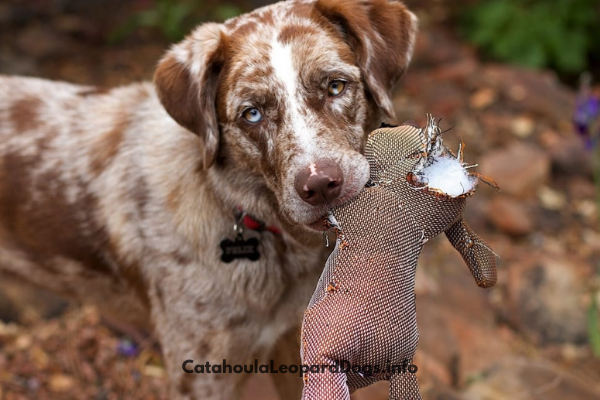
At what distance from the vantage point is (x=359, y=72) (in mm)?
2578

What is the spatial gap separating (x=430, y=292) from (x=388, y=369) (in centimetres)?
254

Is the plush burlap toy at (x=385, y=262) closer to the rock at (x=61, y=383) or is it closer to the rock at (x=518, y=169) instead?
the rock at (x=61, y=383)

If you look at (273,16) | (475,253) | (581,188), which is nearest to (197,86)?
(273,16)

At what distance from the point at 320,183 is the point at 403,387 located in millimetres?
655

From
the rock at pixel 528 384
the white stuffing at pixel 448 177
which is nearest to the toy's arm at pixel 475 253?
the white stuffing at pixel 448 177

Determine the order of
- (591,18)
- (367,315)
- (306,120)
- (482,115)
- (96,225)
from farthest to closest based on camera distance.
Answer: (591,18) < (482,115) < (96,225) < (306,120) < (367,315)

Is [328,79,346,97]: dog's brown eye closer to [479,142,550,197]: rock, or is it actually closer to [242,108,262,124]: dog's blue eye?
[242,108,262,124]: dog's blue eye

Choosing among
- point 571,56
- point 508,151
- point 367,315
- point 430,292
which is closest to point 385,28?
point 367,315

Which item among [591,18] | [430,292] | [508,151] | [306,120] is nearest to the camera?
[306,120]

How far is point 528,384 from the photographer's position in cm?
363

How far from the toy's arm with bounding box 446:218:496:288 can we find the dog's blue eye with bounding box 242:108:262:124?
2.66 ft

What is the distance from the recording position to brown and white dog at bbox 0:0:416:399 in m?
2.45

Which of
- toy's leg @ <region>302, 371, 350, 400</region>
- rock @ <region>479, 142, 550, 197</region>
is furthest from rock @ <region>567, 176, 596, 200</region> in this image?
toy's leg @ <region>302, 371, 350, 400</region>

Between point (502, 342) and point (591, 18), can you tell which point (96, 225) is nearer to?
point (502, 342)
